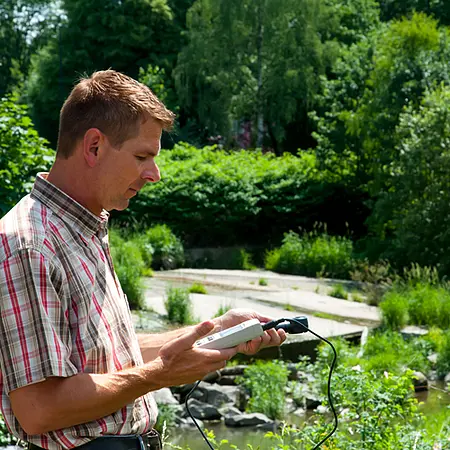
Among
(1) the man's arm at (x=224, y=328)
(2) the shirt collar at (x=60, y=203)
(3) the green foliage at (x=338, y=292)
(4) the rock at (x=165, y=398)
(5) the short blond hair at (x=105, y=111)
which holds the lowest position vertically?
(3) the green foliage at (x=338, y=292)

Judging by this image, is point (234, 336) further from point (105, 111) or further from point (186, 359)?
point (105, 111)

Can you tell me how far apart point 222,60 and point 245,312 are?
27949mm

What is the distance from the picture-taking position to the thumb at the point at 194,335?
2.23 meters

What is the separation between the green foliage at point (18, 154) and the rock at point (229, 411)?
110 inches

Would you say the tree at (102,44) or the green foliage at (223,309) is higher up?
the tree at (102,44)

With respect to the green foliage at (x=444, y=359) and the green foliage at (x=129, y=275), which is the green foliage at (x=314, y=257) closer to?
the green foliage at (x=129, y=275)

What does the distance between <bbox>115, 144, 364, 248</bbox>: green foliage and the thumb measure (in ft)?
53.4

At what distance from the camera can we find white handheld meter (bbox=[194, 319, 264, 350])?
7.76 ft

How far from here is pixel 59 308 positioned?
2129mm

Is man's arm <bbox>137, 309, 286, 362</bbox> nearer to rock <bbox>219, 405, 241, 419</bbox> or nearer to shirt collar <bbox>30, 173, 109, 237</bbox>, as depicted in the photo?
shirt collar <bbox>30, 173, 109, 237</bbox>

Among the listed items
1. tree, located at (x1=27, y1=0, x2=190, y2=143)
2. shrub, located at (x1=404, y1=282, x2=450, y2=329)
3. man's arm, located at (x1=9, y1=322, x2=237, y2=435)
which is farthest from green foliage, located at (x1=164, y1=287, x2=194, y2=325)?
tree, located at (x1=27, y1=0, x2=190, y2=143)

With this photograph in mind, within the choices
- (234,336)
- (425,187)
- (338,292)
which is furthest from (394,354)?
(234,336)

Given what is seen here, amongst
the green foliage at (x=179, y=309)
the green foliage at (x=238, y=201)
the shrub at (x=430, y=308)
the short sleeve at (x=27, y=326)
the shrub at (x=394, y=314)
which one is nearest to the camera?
the short sleeve at (x=27, y=326)

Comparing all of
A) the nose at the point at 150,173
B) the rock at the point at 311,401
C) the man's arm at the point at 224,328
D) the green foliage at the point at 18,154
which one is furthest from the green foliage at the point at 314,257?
the nose at the point at 150,173
